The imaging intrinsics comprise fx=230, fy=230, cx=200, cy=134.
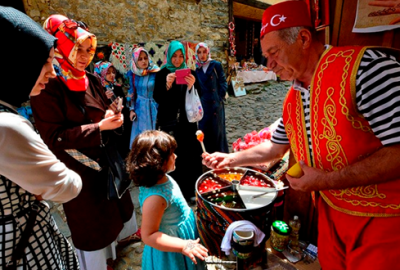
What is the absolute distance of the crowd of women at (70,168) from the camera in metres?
1.17

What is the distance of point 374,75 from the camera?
110 centimetres

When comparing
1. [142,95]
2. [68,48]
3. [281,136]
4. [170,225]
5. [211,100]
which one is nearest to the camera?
[170,225]

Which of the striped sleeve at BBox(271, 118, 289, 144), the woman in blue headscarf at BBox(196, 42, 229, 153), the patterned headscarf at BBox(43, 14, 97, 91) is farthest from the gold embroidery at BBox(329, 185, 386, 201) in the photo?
the woman in blue headscarf at BBox(196, 42, 229, 153)

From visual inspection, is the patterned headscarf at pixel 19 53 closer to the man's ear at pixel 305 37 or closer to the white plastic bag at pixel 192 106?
the man's ear at pixel 305 37

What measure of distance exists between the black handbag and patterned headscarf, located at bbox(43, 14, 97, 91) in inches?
26.6

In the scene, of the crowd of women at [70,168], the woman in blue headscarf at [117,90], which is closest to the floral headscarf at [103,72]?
the woman in blue headscarf at [117,90]

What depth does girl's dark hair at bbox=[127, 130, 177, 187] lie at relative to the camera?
5.36 ft

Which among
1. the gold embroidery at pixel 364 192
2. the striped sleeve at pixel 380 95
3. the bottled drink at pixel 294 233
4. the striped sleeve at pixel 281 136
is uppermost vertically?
the striped sleeve at pixel 380 95

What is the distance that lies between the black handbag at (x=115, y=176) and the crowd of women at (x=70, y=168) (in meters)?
0.05

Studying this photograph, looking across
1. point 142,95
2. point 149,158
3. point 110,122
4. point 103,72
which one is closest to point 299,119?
point 149,158

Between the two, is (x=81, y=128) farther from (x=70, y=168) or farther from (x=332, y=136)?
(x=332, y=136)

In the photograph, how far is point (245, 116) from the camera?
8547 mm

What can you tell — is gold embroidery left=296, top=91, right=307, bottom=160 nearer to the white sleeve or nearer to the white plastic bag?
the white sleeve

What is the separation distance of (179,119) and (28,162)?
9.65 ft
